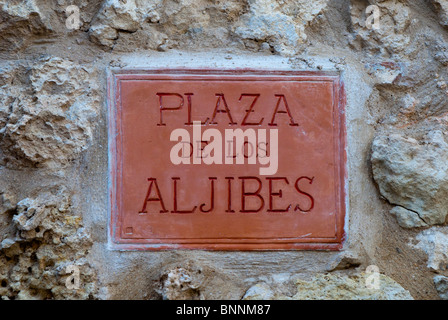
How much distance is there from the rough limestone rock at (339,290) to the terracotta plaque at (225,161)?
3.8 inches

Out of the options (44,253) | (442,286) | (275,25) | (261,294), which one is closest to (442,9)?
(275,25)

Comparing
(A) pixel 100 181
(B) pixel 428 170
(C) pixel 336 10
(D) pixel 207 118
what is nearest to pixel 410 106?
(B) pixel 428 170

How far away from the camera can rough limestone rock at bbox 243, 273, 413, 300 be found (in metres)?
1.40

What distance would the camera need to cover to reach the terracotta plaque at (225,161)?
4.77 ft

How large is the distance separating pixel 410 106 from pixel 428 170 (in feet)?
0.66

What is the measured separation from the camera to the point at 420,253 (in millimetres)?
1466

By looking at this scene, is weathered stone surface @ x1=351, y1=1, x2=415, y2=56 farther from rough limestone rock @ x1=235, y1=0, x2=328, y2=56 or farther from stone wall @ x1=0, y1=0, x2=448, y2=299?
rough limestone rock @ x1=235, y1=0, x2=328, y2=56

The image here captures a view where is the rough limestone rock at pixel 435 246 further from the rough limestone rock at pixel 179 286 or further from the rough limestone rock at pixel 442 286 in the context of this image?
the rough limestone rock at pixel 179 286

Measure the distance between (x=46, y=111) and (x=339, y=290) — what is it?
92cm

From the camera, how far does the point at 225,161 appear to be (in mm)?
1480

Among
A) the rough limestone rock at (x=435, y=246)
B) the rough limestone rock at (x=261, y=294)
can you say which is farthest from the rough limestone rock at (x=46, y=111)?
the rough limestone rock at (x=435, y=246)

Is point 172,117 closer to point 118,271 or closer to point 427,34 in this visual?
point 118,271

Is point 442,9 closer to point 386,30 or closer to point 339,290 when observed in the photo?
point 386,30

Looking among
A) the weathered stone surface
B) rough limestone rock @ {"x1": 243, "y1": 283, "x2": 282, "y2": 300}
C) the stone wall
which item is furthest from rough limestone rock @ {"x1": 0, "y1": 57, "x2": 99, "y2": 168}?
the weathered stone surface
